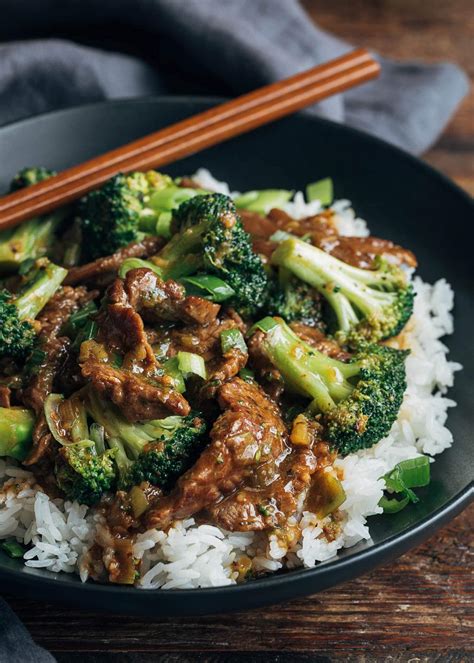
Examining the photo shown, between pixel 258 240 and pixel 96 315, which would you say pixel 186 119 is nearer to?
pixel 258 240

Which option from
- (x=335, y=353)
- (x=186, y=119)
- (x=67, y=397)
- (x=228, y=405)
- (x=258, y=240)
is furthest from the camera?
(x=186, y=119)

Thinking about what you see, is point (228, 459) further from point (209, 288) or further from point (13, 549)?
point (13, 549)

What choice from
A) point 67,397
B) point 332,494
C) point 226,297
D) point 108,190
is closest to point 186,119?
point 108,190

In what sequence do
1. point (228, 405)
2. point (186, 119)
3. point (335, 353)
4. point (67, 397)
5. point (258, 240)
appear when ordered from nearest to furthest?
point (228, 405) → point (67, 397) → point (335, 353) → point (258, 240) → point (186, 119)

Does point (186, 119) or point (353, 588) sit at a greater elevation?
point (186, 119)

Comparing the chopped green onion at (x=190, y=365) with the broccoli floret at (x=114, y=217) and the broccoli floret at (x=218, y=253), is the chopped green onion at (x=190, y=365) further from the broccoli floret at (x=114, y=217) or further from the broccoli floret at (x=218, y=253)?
the broccoli floret at (x=114, y=217)

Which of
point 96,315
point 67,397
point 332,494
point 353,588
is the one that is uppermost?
point 96,315

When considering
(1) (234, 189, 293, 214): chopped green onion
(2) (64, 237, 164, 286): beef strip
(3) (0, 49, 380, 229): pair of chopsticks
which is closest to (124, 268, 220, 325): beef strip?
(2) (64, 237, 164, 286): beef strip

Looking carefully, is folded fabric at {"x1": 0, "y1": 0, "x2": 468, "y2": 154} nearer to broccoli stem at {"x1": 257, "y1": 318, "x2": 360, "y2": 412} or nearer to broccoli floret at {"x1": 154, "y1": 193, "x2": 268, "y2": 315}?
broccoli floret at {"x1": 154, "y1": 193, "x2": 268, "y2": 315}
